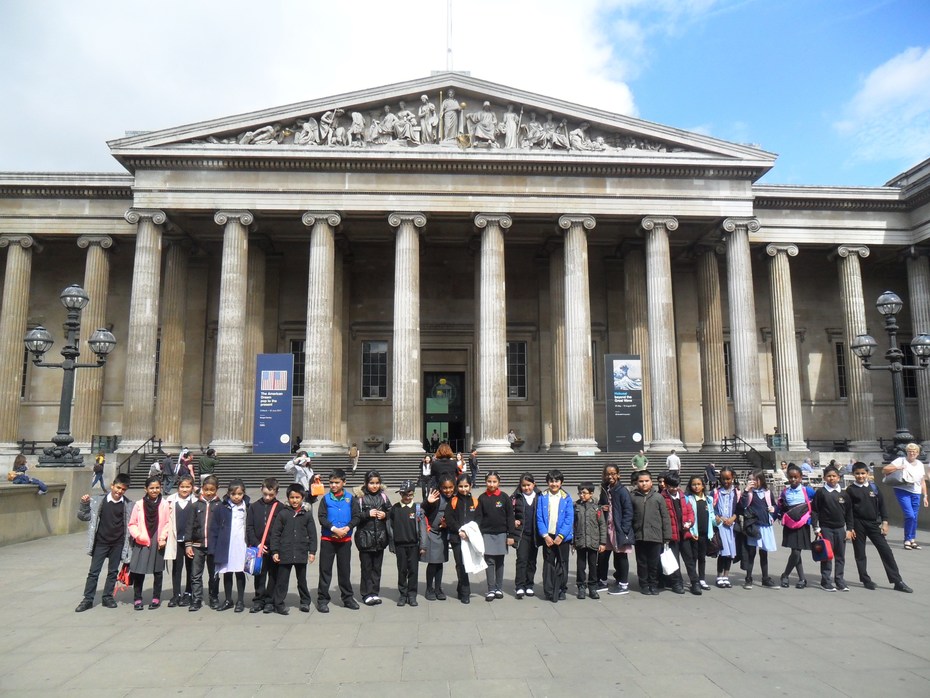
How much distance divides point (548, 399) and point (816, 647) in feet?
80.3

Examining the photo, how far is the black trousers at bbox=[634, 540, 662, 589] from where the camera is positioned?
981 centimetres

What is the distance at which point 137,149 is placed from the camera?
25.8m

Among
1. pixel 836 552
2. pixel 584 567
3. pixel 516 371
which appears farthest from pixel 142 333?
pixel 836 552

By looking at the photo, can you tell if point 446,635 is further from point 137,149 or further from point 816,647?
point 137,149

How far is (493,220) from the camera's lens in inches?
1053

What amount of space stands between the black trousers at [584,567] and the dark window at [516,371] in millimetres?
22533

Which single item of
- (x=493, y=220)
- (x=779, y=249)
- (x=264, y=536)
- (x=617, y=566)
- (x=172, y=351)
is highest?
(x=493, y=220)

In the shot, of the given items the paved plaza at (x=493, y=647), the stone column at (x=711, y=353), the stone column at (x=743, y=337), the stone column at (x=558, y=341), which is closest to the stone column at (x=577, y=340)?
the stone column at (x=558, y=341)

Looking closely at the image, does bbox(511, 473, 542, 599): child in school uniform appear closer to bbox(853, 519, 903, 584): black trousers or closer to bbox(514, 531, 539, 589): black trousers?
bbox(514, 531, 539, 589): black trousers

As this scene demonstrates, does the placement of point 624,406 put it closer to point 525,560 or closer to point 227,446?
point 227,446

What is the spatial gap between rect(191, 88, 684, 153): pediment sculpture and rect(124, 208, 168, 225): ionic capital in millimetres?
3049

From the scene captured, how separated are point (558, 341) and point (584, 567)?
20028mm

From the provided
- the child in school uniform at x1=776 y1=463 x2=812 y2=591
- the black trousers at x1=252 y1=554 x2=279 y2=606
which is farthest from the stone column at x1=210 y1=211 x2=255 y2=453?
the child in school uniform at x1=776 y1=463 x2=812 y2=591

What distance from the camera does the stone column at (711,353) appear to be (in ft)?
93.6
